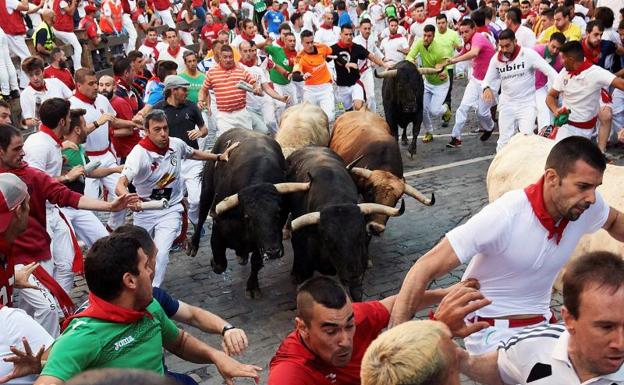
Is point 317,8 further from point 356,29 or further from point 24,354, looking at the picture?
point 24,354

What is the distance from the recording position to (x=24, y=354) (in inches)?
157

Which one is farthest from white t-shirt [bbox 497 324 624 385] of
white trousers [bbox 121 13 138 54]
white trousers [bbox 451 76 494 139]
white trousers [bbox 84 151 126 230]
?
white trousers [bbox 121 13 138 54]

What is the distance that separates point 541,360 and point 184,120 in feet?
23.8

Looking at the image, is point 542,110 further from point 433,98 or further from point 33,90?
point 33,90

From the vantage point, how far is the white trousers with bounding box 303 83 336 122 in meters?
14.1

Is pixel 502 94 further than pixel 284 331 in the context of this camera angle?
Yes

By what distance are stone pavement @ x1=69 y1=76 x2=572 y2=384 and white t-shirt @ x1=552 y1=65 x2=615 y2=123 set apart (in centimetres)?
178

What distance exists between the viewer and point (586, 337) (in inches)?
119

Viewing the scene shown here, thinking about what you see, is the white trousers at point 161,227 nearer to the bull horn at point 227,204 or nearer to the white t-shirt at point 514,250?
the bull horn at point 227,204

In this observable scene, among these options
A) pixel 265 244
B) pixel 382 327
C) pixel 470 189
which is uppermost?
pixel 382 327

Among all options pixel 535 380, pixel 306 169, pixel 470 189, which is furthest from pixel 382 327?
pixel 470 189

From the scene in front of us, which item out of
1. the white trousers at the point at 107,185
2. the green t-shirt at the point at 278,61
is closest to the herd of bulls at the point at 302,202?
the white trousers at the point at 107,185

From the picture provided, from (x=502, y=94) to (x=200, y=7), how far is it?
16.2 meters

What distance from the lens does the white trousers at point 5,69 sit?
46.9ft
